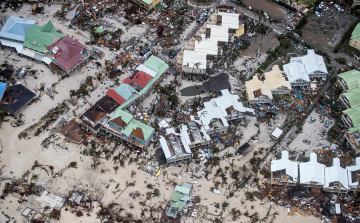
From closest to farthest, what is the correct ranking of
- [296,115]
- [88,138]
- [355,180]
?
[355,180], [88,138], [296,115]

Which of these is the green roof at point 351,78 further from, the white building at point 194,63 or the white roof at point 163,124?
the white roof at point 163,124

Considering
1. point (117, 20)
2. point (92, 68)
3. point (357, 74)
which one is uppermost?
point (357, 74)

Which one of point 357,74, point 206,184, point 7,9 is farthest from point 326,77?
point 7,9

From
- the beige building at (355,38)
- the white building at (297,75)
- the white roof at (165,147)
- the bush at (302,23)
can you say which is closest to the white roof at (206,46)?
the white building at (297,75)

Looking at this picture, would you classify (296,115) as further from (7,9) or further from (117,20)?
(7,9)

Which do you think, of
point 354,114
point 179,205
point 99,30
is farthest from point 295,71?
point 99,30
